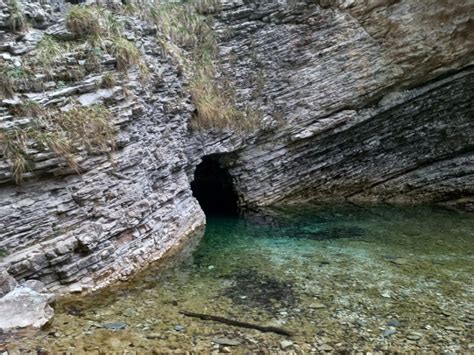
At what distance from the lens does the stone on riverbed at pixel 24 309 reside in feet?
18.0

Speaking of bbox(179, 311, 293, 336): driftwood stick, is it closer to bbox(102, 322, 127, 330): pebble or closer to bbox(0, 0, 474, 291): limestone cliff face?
bbox(102, 322, 127, 330): pebble

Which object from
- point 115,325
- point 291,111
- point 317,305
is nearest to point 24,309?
point 115,325

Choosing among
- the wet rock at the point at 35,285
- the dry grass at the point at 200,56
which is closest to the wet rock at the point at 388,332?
the wet rock at the point at 35,285

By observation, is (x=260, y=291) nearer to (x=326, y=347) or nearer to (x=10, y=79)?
(x=326, y=347)

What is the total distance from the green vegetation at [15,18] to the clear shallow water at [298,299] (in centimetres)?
490

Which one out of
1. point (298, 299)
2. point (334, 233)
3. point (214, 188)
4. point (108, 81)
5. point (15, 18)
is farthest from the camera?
point (214, 188)

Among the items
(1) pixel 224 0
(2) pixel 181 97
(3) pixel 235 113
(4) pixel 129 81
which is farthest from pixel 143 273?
(1) pixel 224 0

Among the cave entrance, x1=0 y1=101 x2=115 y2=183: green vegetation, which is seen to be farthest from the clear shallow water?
the cave entrance

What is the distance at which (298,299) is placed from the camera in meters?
6.57

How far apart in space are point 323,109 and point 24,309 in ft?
32.7

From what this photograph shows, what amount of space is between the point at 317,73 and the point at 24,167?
909 cm

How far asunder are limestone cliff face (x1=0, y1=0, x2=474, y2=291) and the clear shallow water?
1.94 meters

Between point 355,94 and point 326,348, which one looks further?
point 355,94

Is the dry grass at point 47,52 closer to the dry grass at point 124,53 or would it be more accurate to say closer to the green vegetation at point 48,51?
the green vegetation at point 48,51
